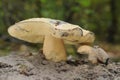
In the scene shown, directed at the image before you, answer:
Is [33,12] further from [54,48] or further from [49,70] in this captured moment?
[49,70]

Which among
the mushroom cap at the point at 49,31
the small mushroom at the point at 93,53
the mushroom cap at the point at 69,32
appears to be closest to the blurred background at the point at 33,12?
the mushroom cap at the point at 49,31

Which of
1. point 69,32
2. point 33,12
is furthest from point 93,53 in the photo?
point 33,12

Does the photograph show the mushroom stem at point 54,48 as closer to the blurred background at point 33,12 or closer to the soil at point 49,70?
the soil at point 49,70

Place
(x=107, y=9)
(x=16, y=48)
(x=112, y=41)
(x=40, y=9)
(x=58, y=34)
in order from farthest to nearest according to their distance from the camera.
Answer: (x=107, y=9) < (x=112, y=41) < (x=40, y=9) < (x=16, y=48) < (x=58, y=34)

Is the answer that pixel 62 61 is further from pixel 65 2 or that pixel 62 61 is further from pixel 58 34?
pixel 65 2

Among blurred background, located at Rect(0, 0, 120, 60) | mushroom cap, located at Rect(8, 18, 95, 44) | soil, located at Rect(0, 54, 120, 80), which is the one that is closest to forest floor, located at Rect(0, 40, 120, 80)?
soil, located at Rect(0, 54, 120, 80)

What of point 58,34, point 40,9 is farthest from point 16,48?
point 58,34

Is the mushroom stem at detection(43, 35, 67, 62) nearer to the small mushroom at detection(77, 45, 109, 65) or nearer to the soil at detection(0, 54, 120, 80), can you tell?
the soil at detection(0, 54, 120, 80)
